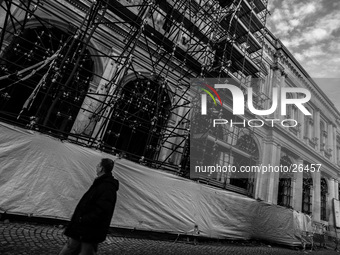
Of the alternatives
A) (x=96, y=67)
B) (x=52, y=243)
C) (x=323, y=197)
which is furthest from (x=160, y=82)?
(x=323, y=197)

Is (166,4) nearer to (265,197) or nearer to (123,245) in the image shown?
(123,245)

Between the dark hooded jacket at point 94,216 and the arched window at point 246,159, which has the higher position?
the arched window at point 246,159

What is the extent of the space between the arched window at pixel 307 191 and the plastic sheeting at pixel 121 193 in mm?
12527

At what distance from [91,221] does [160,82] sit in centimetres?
678

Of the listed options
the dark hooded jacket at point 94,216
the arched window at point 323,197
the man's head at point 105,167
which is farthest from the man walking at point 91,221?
the arched window at point 323,197

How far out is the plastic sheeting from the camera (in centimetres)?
384

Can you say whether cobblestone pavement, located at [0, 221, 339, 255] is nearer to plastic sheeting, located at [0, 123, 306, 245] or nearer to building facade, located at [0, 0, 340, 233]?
plastic sheeting, located at [0, 123, 306, 245]

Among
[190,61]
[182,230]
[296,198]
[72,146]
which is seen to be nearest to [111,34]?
[190,61]

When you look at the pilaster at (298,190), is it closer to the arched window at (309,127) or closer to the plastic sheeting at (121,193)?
the arched window at (309,127)

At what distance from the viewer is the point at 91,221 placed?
7.04ft

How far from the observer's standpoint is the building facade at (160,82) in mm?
5977

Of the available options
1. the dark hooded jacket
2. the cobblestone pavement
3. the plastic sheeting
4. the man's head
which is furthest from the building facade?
the dark hooded jacket

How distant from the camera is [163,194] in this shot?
5566 millimetres

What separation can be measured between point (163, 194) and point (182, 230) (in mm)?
1200
